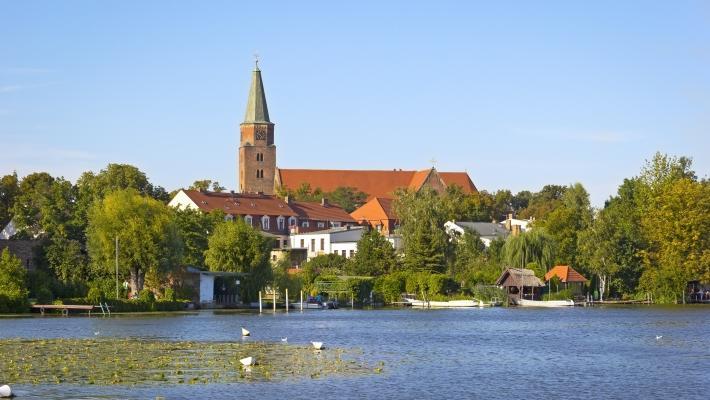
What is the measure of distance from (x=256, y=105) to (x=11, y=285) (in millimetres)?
117707

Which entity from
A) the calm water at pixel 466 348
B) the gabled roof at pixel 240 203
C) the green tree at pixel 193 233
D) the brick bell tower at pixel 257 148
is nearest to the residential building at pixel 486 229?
the gabled roof at pixel 240 203

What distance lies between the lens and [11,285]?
77.2 meters

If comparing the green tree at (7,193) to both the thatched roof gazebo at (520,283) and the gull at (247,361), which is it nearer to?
the thatched roof gazebo at (520,283)

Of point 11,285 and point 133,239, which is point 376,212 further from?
point 11,285

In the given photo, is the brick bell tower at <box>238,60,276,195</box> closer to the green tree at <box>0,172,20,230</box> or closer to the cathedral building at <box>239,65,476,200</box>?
the cathedral building at <box>239,65,476,200</box>

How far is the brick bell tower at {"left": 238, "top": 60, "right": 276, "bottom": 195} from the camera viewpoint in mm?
192875

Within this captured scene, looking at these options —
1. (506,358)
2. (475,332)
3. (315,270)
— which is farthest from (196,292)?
(506,358)

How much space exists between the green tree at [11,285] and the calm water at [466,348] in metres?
4.55

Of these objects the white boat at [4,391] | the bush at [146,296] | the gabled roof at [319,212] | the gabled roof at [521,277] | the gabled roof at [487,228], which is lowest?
the white boat at [4,391]

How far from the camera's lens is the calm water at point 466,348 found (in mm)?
35125

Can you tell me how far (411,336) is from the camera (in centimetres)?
6066

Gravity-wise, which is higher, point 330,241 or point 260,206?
point 260,206

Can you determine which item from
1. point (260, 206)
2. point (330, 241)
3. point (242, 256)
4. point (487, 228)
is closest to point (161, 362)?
point (242, 256)

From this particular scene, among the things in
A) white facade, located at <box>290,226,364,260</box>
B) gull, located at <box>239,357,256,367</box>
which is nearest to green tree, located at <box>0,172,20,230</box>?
white facade, located at <box>290,226,364,260</box>
